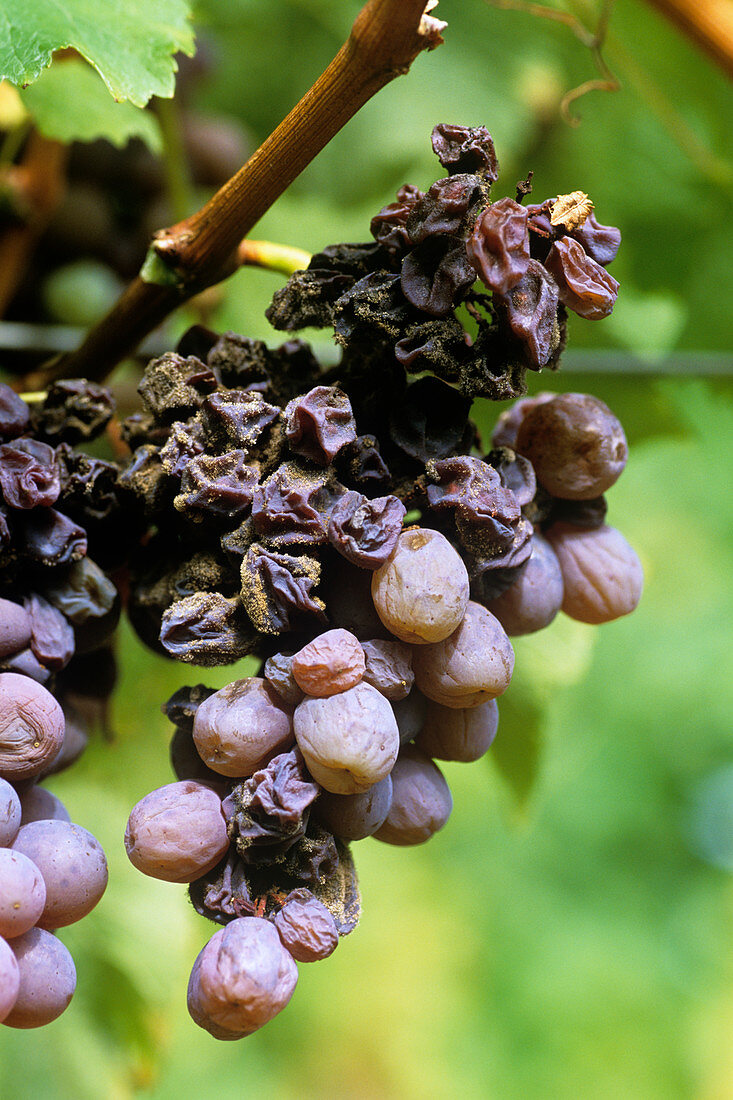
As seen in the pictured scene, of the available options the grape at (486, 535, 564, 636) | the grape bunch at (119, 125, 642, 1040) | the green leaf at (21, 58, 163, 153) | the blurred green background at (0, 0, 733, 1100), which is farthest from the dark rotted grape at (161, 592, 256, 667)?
the green leaf at (21, 58, 163, 153)

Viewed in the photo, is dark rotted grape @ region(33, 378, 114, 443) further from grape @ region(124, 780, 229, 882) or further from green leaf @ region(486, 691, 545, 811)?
green leaf @ region(486, 691, 545, 811)

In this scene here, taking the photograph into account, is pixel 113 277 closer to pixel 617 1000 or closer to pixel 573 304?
pixel 573 304

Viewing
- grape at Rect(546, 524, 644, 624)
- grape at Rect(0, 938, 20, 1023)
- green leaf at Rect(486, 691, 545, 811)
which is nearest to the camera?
grape at Rect(0, 938, 20, 1023)

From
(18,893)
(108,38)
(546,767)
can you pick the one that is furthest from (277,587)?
(546,767)

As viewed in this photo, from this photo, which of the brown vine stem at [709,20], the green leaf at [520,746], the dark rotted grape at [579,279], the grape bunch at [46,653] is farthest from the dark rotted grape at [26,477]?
the brown vine stem at [709,20]

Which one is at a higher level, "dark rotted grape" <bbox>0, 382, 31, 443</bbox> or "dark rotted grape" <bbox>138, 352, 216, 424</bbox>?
"dark rotted grape" <bbox>138, 352, 216, 424</bbox>

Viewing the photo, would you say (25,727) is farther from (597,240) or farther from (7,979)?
(597,240)
